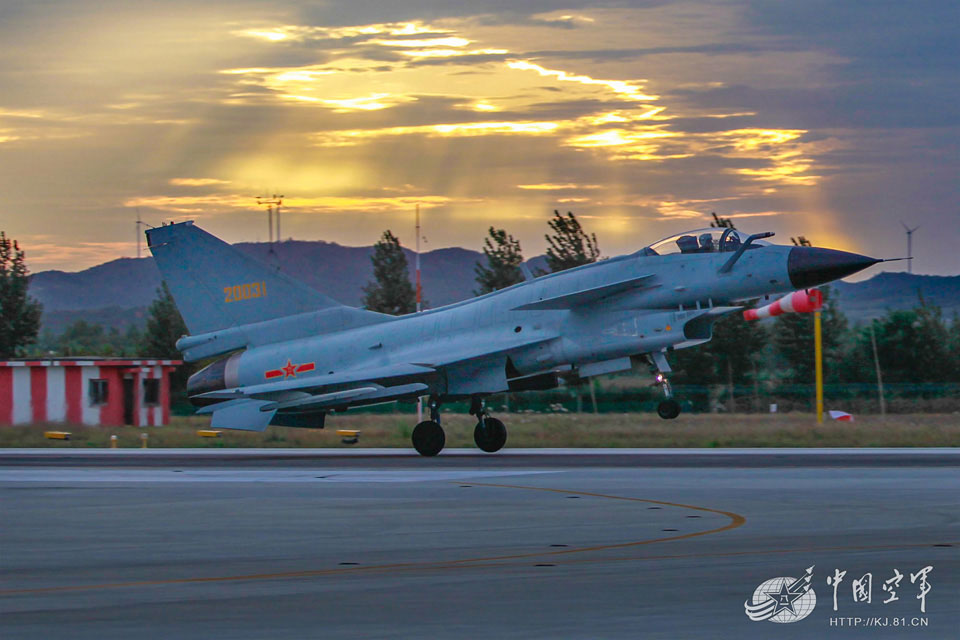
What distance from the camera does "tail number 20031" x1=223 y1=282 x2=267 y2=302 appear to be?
93.7 ft

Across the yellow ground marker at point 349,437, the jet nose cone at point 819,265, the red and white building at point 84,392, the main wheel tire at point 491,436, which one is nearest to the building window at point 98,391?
the red and white building at point 84,392

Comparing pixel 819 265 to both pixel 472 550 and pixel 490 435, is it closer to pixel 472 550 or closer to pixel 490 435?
pixel 490 435

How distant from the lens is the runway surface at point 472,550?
880cm

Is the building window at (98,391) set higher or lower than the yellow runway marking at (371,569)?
higher

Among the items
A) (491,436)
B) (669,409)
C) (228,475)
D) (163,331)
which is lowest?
(228,475)

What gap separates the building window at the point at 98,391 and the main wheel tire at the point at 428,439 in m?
17.5

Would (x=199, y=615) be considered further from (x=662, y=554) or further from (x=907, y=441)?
(x=907, y=441)

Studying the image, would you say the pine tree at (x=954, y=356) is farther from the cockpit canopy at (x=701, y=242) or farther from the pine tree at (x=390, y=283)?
the cockpit canopy at (x=701, y=242)

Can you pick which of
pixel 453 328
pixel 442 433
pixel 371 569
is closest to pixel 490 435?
pixel 442 433

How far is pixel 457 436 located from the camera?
34281mm

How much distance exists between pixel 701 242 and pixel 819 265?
8.16 ft

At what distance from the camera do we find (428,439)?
2678cm

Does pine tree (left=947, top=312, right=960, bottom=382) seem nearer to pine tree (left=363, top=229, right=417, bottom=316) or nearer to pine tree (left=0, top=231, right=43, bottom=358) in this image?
pine tree (left=363, top=229, right=417, bottom=316)

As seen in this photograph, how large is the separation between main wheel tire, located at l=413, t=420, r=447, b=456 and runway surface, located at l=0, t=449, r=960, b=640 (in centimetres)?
424
